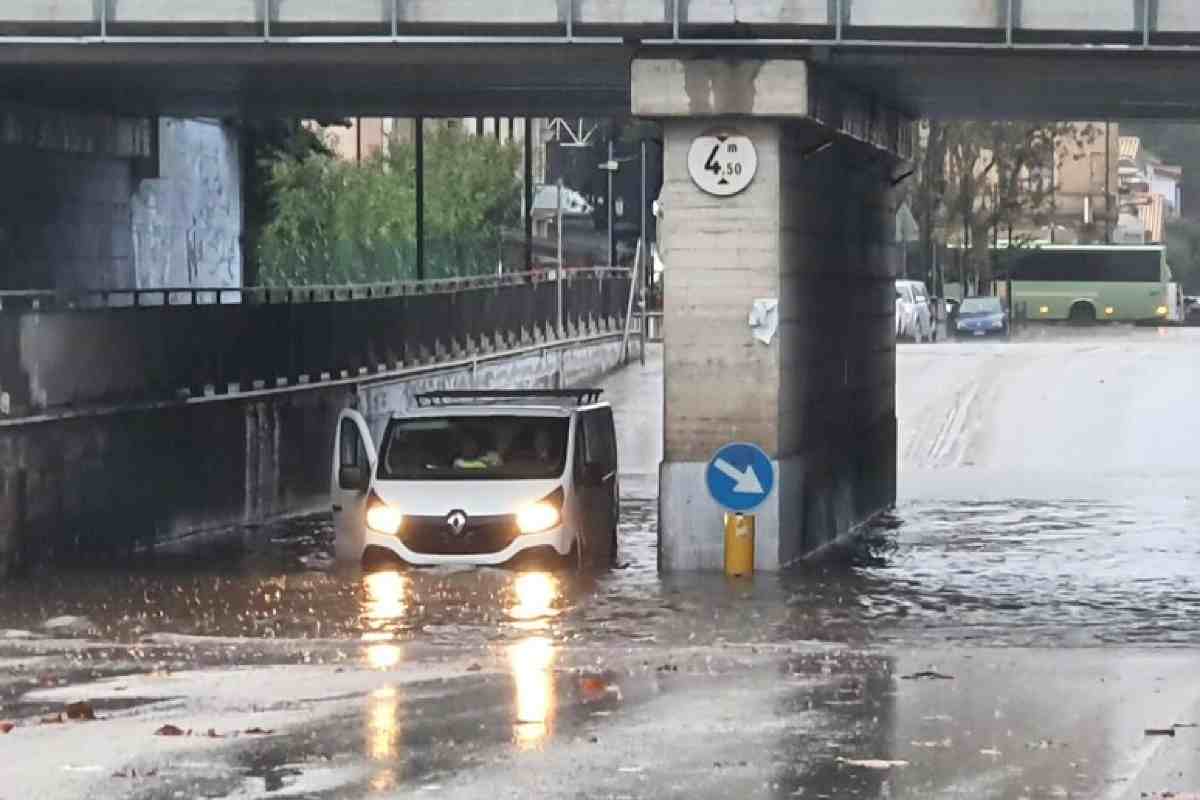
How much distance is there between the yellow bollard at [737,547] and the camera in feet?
75.5

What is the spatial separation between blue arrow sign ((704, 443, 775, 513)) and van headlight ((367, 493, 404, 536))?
2.56 metres

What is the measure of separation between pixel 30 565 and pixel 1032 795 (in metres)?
13.7

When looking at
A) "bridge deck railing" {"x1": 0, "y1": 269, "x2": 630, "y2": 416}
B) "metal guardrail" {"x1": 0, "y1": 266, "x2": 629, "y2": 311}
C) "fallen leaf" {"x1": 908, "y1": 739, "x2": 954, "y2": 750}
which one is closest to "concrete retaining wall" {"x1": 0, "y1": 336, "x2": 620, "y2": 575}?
"bridge deck railing" {"x1": 0, "y1": 269, "x2": 630, "y2": 416}

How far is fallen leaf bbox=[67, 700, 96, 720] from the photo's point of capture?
14.5m

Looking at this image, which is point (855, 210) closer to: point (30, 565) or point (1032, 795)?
point (30, 565)

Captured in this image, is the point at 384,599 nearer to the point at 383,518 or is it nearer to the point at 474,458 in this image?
the point at 383,518

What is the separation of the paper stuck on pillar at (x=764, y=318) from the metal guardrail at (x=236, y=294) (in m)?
6.41

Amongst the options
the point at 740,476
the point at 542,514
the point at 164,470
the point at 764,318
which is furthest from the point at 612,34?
the point at 164,470

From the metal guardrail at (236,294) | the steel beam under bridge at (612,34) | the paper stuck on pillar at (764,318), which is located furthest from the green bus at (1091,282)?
the paper stuck on pillar at (764,318)

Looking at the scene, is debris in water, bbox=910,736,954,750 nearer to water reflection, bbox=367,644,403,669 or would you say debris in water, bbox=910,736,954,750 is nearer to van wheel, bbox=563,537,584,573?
water reflection, bbox=367,644,403,669

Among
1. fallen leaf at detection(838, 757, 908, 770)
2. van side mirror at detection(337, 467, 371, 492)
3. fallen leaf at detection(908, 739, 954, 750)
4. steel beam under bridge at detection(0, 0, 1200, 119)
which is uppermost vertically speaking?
steel beam under bridge at detection(0, 0, 1200, 119)

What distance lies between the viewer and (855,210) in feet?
95.7

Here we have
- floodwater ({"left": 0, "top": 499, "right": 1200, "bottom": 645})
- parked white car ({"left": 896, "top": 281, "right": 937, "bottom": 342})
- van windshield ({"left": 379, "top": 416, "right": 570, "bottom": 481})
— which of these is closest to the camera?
floodwater ({"left": 0, "top": 499, "right": 1200, "bottom": 645})

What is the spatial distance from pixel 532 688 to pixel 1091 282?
278ft
